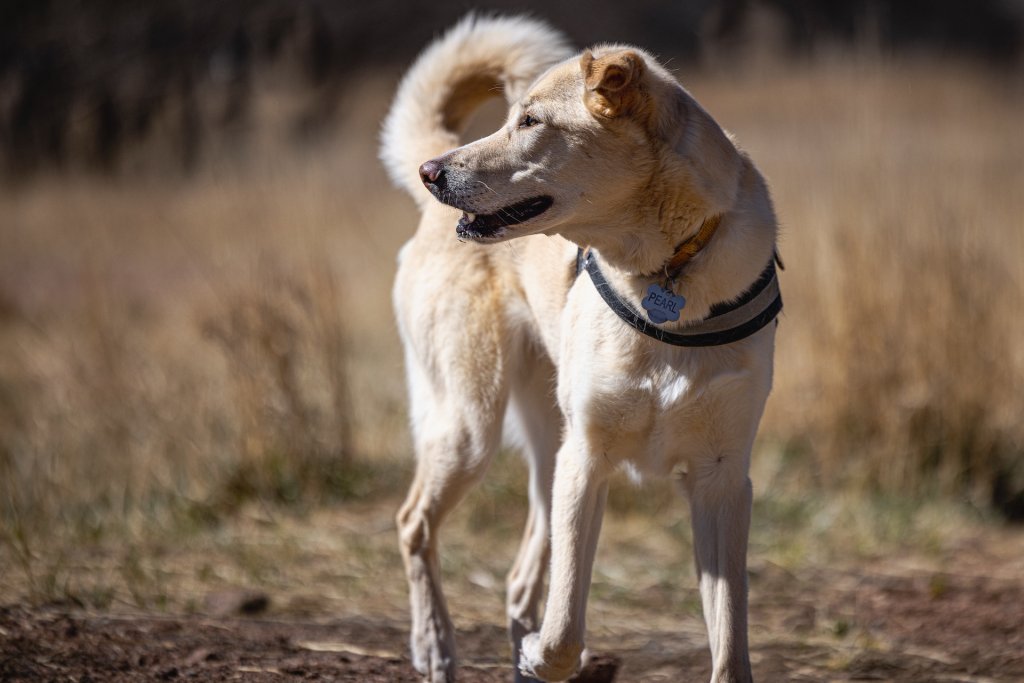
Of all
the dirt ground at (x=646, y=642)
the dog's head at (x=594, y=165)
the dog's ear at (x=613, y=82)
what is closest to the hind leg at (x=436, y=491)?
the dirt ground at (x=646, y=642)

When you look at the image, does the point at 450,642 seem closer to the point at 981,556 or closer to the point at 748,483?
the point at 748,483

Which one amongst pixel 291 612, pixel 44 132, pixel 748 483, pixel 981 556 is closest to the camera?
pixel 748 483

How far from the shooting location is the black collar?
7.87ft

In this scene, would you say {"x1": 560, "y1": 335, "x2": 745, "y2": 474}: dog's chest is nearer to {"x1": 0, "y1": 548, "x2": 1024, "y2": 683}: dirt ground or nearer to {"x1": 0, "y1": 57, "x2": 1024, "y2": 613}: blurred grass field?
{"x1": 0, "y1": 548, "x2": 1024, "y2": 683}: dirt ground

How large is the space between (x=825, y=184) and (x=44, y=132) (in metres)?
10.7

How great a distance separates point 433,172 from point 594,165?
0.35 meters

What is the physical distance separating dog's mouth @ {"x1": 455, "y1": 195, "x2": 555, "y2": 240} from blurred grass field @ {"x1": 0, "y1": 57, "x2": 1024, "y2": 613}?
6.57 feet

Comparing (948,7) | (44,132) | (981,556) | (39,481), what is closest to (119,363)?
(39,481)

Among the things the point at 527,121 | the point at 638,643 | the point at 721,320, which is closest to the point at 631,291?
the point at 721,320

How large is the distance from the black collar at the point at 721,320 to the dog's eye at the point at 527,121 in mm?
420

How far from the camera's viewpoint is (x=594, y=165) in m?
2.36

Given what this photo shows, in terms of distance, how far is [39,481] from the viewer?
4.64 m

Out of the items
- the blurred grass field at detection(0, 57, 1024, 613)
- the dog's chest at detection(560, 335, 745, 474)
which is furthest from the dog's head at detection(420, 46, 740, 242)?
the blurred grass field at detection(0, 57, 1024, 613)

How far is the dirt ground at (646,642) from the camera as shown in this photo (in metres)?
2.90
